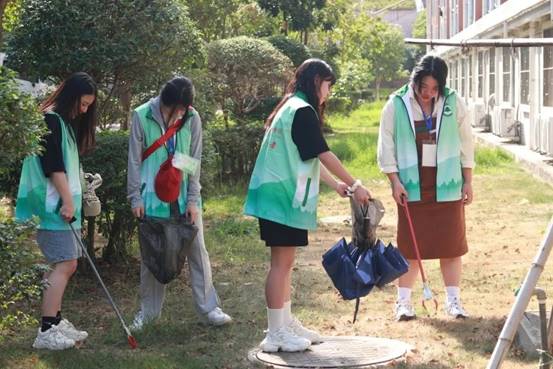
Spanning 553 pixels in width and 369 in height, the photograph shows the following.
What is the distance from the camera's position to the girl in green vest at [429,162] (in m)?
6.51

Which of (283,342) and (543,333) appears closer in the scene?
(543,333)

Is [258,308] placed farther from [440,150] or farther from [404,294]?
[440,150]

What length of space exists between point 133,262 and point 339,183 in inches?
128

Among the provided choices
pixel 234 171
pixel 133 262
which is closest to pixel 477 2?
pixel 234 171

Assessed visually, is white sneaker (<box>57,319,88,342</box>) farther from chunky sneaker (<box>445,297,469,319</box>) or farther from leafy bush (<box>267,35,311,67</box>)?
leafy bush (<box>267,35,311,67</box>)

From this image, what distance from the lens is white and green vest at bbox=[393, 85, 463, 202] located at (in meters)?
6.50

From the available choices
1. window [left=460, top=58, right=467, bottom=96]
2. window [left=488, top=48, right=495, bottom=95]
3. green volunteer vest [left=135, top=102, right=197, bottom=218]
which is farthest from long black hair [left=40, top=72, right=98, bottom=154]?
window [left=460, top=58, right=467, bottom=96]

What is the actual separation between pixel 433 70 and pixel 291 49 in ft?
47.5

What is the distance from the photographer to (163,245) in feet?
20.8

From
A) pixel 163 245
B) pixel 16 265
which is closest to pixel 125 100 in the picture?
pixel 163 245

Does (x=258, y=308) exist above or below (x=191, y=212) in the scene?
below

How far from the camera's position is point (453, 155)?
21.4 ft

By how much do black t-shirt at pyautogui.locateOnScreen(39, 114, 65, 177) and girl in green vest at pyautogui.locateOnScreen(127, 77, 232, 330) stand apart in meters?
0.54

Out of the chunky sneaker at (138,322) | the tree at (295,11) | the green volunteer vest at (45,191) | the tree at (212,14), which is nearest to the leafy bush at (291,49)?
the tree at (212,14)
